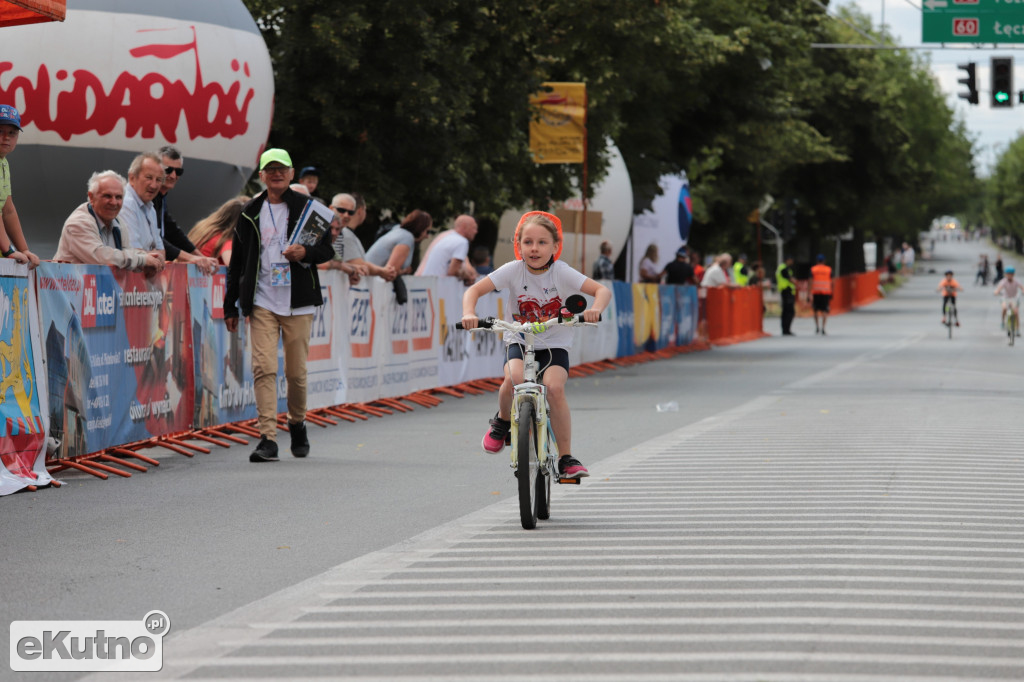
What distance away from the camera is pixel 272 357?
1115 cm

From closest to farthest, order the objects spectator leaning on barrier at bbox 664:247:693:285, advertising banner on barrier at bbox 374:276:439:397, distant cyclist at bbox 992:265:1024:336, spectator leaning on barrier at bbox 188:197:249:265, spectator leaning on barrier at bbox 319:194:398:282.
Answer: spectator leaning on barrier at bbox 188:197:249:265 < spectator leaning on barrier at bbox 319:194:398:282 < advertising banner on barrier at bbox 374:276:439:397 < spectator leaning on barrier at bbox 664:247:693:285 < distant cyclist at bbox 992:265:1024:336

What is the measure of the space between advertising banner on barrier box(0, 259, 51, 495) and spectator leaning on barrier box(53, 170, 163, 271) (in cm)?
111

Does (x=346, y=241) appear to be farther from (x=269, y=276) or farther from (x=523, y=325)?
(x=523, y=325)

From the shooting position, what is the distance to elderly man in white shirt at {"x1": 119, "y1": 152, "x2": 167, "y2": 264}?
11391mm

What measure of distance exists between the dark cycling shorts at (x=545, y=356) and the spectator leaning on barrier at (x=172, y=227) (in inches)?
177

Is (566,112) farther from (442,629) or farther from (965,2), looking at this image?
(442,629)

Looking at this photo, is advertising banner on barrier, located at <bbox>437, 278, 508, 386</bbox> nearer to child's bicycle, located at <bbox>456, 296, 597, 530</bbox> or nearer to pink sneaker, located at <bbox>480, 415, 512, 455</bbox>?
pink sneaker, located at <bbox>480, 415, 512, 455</bbox>

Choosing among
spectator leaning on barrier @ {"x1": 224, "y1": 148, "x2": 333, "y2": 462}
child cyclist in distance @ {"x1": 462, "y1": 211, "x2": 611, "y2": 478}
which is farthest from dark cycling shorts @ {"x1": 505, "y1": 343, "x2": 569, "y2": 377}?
spectator leaning on barrier @ {"x1": 224, "y1": 148, "x2": 333, "y2": 462}

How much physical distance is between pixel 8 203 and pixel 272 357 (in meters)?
2.08

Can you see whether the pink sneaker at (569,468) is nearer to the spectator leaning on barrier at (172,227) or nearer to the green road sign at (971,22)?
the spectator leaning on barrier at (172,227)

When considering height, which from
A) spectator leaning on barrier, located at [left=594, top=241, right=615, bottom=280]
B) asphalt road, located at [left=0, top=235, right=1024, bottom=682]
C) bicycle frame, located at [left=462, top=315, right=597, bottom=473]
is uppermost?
spectator leaning on barrier, located at [left=594, top=241, right=615, bottom=280]

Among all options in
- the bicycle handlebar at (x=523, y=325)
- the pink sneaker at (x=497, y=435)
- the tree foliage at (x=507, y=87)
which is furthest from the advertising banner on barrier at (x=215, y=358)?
the tree foliage at (x=507, y=87)

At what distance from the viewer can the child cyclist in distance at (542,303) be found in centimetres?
805

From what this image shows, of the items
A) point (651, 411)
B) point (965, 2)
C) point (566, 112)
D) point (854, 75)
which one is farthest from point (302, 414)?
point (854, 75)
